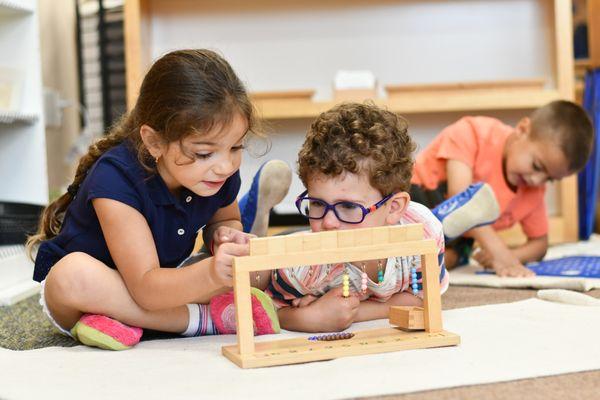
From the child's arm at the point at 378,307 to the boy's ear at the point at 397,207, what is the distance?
0.13m

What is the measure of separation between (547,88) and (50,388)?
2.22 meters

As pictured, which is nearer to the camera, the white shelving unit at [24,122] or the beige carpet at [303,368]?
the beige carpet at [303,368]

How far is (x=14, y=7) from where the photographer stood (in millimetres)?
1986

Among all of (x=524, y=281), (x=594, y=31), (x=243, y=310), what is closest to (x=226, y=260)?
(x=243, y=310)

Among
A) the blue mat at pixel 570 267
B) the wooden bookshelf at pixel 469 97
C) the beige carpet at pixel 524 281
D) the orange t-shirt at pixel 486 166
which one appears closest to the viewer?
the beige carpet at pixel 524 281

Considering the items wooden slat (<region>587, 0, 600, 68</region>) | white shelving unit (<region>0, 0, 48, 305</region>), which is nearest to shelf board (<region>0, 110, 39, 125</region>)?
white shelving unit (<region>0, 0, 48, 305</region>)

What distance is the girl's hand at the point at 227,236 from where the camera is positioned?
44.6 inches

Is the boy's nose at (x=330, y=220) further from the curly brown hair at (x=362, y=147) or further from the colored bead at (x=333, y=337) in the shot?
the colored bead at (x=333, y=337)

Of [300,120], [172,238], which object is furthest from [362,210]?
[300,120]

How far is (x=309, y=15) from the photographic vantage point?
9.00 feet

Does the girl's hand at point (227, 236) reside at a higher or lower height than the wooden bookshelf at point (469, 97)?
lower

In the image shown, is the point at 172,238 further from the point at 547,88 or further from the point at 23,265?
the point at 547,88

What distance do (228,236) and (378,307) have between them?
10.4 inches

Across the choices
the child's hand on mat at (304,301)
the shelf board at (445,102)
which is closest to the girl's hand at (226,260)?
the child's hand on mat at (304,301)
